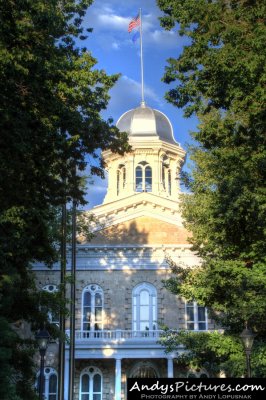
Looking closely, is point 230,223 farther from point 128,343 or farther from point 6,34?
point 128,343

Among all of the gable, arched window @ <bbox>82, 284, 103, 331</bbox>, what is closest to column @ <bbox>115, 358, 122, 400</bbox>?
arched window @ <bbox>82, 284, 103, 331</bbox>

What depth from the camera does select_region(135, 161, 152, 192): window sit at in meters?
43.7

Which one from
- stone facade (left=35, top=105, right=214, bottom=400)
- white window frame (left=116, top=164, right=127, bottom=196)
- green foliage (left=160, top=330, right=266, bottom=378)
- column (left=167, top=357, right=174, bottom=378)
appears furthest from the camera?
white window frame (left=116, top=164, right=127, bottom=196)

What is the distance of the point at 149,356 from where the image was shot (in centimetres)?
3167

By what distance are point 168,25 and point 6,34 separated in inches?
189

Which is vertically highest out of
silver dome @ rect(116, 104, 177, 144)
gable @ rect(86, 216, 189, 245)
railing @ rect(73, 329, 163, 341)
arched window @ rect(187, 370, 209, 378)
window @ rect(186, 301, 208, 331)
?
silver dome @ rect(116, 104, 177, 144)

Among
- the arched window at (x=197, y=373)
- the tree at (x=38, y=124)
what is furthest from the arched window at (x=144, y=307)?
the tree at (x=38, y=124)

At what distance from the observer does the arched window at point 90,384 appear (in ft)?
107

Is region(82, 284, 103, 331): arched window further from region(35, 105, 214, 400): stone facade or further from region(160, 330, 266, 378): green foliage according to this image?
region(160, 330, 266, 378): green foliage

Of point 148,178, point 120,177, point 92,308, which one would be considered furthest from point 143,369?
point 120,177

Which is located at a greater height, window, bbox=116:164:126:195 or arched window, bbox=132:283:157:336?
A: window, bbox=116:164:126:195

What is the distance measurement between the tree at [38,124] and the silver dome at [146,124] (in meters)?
29.5

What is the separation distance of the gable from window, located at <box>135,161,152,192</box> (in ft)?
25.6

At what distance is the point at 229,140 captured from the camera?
14945 mm
